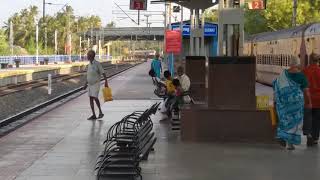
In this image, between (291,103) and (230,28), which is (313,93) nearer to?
(291,103)

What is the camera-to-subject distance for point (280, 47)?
33219 millimetres

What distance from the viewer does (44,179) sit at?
8602 millimetres

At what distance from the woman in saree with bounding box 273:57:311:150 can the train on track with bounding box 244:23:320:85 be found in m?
11.7

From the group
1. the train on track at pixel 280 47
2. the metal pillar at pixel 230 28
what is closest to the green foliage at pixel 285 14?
the train on track at pixel 280 47

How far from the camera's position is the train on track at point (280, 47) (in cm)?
2575

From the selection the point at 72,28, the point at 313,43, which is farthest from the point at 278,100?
the point at 72,28

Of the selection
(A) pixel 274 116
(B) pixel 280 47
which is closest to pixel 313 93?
(A) pixel 274 116

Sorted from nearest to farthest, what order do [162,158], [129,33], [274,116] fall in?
[162,158] < [274,116] < [129,33]

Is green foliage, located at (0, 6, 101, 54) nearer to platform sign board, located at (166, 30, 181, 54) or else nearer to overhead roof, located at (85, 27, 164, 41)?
overhead roof, located at (85, 27, 164, 41)

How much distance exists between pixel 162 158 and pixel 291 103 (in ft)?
8.40

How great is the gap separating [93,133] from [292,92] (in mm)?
4581

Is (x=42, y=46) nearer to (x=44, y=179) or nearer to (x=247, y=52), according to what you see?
(x=247, y=52)

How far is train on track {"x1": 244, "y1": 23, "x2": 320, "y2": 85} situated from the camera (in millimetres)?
25748

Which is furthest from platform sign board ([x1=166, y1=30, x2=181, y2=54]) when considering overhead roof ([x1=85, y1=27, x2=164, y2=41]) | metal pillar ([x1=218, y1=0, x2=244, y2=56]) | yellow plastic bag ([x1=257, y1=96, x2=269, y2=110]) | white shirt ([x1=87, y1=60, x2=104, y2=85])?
overhead roof ([x1=85, y1=27, x2=164, y2=41])
